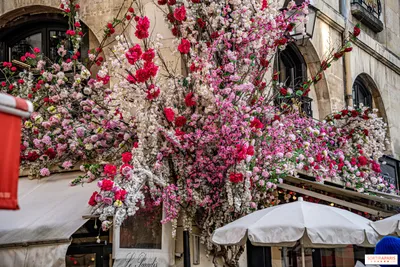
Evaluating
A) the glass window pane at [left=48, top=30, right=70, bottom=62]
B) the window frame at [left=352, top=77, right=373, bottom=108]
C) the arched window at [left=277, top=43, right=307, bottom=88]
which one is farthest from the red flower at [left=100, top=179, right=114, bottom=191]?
the window frame at [left=352, top=77, right=373, bottom=108]

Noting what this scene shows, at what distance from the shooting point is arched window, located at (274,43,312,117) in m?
14.7

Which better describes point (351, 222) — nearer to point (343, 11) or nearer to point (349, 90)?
point (349, 90)

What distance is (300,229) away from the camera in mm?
8641

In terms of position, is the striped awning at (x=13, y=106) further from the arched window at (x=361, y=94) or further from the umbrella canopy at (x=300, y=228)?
the arched window at (x=361, y=94)

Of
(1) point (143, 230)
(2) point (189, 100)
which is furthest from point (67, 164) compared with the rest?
(2) point (189, 100)

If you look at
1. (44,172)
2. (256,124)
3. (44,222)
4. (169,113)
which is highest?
(169,113)

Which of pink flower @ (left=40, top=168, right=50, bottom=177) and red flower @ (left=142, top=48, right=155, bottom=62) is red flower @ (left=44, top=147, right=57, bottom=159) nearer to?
pink flower @ (left=40, top=168, right=50, bottom=177)

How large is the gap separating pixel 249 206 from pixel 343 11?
7.33m

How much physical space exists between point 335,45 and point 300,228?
8056 millimetres

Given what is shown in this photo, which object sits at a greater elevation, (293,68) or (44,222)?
(293,68)

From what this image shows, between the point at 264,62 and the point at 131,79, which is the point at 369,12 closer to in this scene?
the point at 264,62

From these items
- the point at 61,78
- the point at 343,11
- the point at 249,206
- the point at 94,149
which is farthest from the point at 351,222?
the point at 343,11

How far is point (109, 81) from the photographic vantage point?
11.4m

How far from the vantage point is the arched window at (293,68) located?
1470 centimetres
